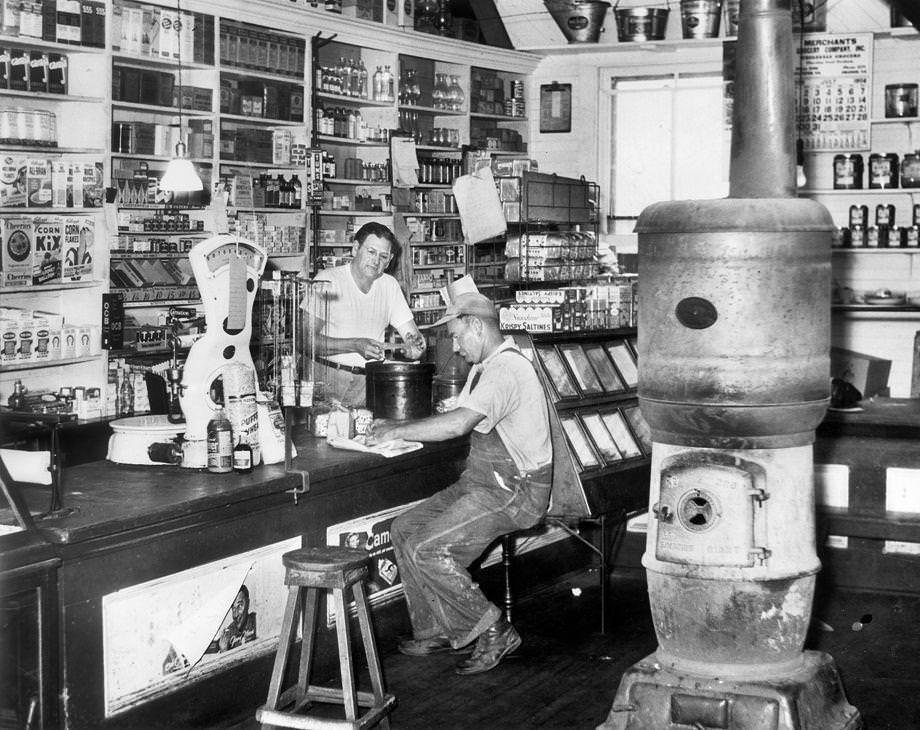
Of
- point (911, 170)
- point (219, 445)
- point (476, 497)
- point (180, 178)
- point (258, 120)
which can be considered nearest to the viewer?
point (219, 445)

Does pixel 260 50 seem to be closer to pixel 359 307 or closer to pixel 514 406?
pixel 359 307

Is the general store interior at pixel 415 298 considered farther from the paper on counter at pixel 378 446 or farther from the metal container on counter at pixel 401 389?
the metal container on counter at pixel 401 389

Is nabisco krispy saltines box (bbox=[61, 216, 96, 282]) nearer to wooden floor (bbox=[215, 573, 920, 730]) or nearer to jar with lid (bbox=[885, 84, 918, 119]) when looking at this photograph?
wooden floor (bbox=[215, 573, 920, 730])

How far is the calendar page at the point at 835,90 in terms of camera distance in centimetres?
866

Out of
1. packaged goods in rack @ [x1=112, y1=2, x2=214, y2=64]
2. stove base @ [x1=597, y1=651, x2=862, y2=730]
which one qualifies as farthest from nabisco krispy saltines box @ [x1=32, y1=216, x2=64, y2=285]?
stove base @ [x1=597, y1=651, x2=862, y2=730]

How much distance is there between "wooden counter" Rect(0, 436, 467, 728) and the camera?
3.46 meters

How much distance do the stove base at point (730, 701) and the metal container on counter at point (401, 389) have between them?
5.40 feet

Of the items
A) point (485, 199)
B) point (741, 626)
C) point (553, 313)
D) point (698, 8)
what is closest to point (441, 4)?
point (698, 8)

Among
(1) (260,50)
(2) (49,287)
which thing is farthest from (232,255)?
(1) (260,50)

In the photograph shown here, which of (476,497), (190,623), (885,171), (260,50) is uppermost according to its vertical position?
(260,50)

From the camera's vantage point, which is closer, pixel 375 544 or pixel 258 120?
pixel 375 544

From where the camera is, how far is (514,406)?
4.69 metres

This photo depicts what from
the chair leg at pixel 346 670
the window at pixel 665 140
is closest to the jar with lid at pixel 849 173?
the window at pixel 665 140

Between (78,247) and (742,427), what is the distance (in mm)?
4510
